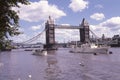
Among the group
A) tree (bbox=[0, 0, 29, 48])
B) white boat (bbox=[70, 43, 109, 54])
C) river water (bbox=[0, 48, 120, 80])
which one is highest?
tree (bbox=[0, 0, 29, 48])

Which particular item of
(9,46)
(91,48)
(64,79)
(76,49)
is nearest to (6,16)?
(9,46)

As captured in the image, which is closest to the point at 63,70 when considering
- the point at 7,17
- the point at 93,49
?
the point at 7,17

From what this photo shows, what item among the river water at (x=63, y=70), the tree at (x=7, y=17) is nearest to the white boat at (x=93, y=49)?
the river water at (x=63, y=70)

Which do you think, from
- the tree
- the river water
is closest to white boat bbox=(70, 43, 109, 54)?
the river water

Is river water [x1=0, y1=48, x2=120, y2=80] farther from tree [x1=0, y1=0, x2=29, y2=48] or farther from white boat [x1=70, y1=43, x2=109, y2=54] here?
white boat [x1=70, y1=43, x2=109, y2=54]

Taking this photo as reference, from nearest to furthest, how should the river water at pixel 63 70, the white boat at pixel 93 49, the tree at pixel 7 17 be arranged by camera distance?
the tree at pixel 7 17 < the river water at pixel 63 70 < the white boat at pixel 93 49

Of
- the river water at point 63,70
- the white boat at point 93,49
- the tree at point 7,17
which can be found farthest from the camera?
the white boat at point 93,49

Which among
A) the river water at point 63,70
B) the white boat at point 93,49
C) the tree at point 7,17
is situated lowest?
the river water at point 63,70

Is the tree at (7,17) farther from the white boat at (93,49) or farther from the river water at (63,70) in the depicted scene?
the white boat at (93,49)

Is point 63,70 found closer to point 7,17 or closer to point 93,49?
point 7,17

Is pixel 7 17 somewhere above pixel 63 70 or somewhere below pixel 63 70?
above

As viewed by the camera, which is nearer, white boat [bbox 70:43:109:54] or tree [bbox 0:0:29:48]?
tree [bbox 0:0:29:48]

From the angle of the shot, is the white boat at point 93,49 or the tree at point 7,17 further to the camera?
the white boat at point 93,49

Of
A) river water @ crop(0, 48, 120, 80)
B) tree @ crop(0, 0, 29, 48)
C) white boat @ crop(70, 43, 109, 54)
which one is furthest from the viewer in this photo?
white boat @ crop(70, 43, 109, 54)
